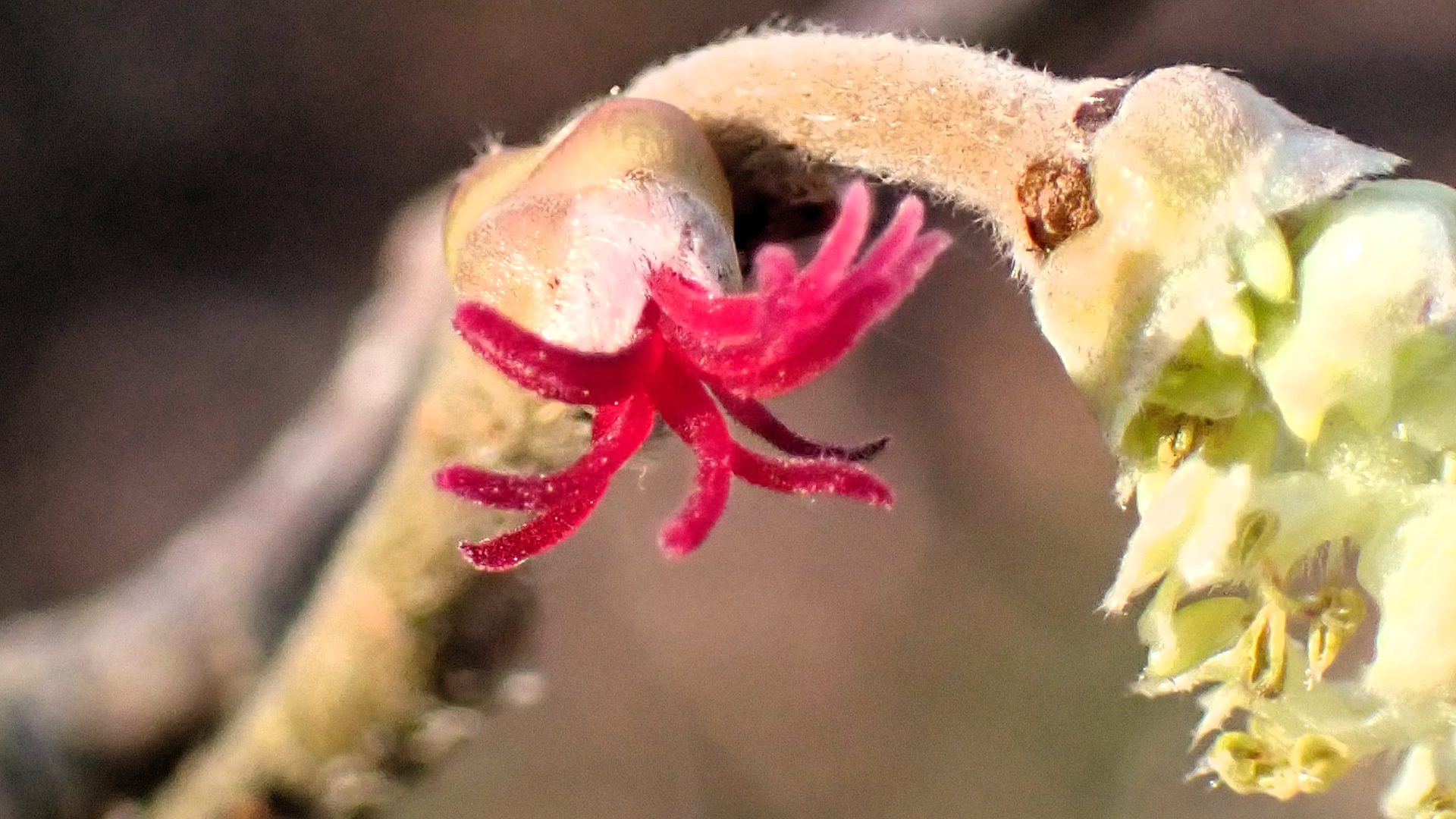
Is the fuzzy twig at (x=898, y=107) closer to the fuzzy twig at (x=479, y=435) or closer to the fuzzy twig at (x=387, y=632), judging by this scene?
the fuzzy twig at (x=479, y=435)

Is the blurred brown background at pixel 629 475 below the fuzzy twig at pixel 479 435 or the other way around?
below

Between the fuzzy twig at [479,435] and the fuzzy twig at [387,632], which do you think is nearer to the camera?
the fuzzy twig at [479,435]

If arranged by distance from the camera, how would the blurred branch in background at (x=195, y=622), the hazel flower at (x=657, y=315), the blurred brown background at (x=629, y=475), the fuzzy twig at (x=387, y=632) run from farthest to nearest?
the blurred brown background at (x=629, y=475), the blurred branch in background at (x=195, y=622), the fuzzy twig at (x=387, y=632), the hazel flower at (x=657, y=315)

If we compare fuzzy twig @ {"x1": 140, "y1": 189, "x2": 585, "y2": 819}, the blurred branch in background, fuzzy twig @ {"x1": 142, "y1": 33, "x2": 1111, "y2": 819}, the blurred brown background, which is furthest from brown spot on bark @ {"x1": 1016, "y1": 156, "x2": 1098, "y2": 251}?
the blurred brown background

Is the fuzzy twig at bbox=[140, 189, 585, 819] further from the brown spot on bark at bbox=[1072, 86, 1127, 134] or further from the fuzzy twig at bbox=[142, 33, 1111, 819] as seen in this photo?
the brown spot on bark at bbox=[1072, 86, 1127, 134]

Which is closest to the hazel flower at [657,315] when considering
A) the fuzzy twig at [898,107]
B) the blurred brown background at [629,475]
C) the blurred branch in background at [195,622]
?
the fuzzy twig at [898,107]

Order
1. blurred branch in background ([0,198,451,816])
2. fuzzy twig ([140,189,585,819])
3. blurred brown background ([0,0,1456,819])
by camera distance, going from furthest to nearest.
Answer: blurred brown background ([0,0,1456,819]) < blurred branch in background ([0,198,451,816]) < fuzzy twig ([140,189,585,819])
